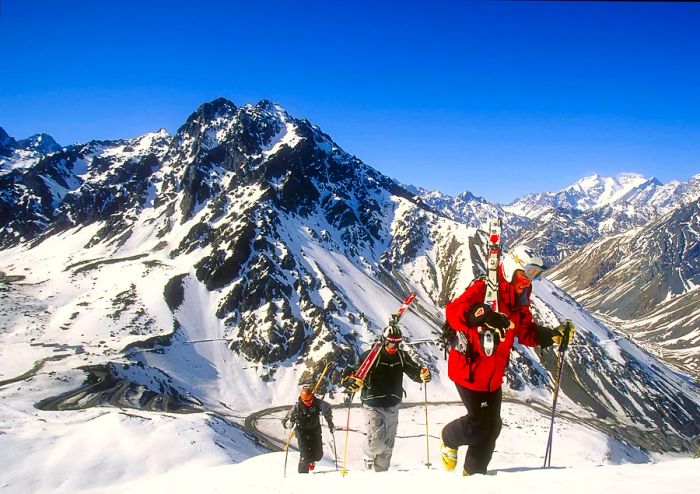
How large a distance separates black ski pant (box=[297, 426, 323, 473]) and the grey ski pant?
3.18 m

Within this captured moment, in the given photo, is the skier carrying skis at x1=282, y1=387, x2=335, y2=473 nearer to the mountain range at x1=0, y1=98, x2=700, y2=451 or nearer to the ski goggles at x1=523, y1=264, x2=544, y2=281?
the ski goggles at x1=523, y1=264, x2=544, y2=281

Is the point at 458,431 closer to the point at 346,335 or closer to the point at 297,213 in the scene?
the point at 346,335

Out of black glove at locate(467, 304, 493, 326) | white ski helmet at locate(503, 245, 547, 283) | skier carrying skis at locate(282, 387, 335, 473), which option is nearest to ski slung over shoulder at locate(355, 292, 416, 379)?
skier carrying skis at locate(282, 387, 335, 473)

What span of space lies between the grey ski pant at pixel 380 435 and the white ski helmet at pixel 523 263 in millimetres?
5967

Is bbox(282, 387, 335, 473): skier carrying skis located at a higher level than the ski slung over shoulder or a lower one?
lower

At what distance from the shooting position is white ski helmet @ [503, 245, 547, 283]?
873 cm

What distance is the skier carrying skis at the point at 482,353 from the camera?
855 cm

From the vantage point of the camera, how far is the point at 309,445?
50.2ft

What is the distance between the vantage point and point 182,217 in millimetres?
190125

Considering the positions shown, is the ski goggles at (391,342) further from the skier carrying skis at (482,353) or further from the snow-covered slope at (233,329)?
the snow-covered slope at (233,329)

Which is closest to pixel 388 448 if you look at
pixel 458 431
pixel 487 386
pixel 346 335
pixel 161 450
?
pixel 458 431

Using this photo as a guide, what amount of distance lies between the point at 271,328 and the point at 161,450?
94.2m

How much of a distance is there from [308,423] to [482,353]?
29.9 ft

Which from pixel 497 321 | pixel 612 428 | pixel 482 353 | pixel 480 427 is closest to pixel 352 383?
pixel 480 427
